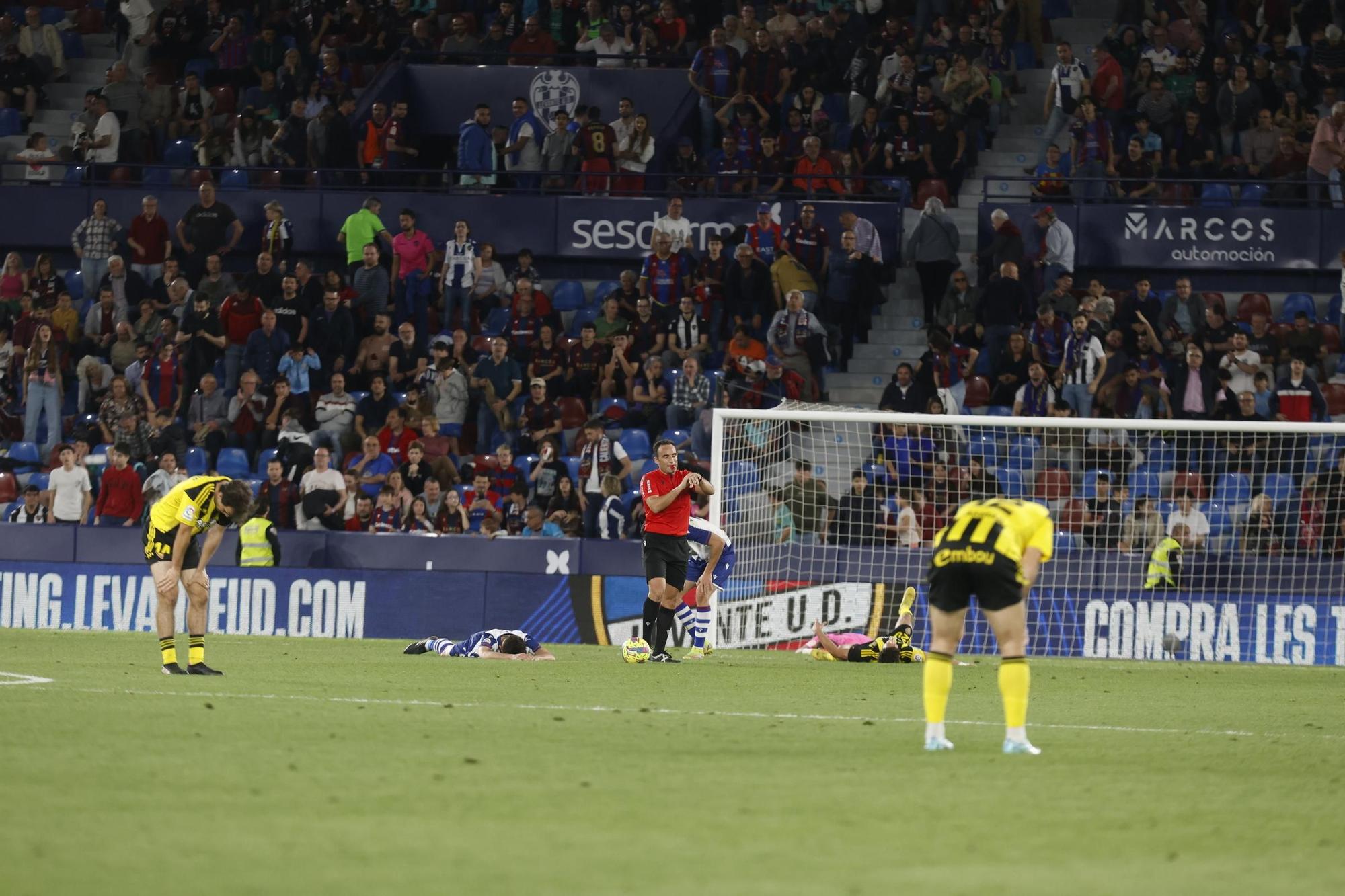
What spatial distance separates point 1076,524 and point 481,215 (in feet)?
38.6

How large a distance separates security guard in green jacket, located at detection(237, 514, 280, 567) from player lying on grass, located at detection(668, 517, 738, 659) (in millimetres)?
5870

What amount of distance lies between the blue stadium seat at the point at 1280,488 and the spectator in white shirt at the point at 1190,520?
Result: 80cm

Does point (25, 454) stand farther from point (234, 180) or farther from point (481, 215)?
point (481, 215)

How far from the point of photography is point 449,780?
359 inches

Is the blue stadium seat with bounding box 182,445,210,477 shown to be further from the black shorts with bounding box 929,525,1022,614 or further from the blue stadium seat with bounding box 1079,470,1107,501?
the black shorts with bounding box 929,525,1022,614

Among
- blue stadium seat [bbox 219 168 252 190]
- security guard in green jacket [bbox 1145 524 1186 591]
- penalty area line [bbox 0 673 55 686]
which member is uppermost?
blue stadium seat [bbox 219 168 252 190]

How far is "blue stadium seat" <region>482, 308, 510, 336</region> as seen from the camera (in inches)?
1109

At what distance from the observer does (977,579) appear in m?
10.4

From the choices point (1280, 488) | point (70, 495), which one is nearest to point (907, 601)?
point (1280, 488)

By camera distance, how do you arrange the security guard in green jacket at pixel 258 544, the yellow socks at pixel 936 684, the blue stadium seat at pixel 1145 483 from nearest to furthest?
the yellow socks at pixel 936 684 → the blue stadium seat at pixel 1145 483 → the security guard in green jacket at pixel 258 544

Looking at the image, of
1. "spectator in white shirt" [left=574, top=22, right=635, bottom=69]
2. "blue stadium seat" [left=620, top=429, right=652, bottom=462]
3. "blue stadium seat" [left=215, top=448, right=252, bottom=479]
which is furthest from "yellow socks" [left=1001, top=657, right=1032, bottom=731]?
"spectator in white shirt" [left=574, top=22, right=635, bottom=69]

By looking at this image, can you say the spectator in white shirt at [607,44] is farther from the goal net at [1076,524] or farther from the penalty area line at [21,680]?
the penalty area line at [21,680]

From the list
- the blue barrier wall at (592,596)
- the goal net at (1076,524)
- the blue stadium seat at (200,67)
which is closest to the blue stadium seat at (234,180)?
the blue stadium seat at (200,67)

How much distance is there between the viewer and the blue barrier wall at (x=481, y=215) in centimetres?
2895
